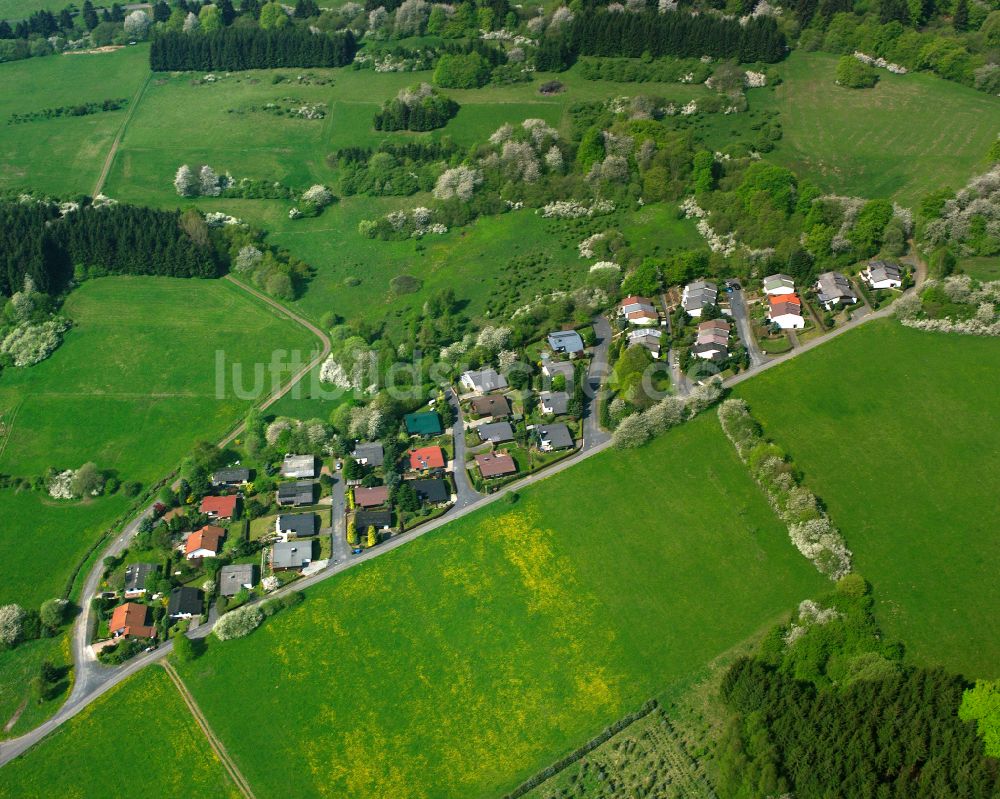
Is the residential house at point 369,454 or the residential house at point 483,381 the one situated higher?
the residential house at point 483,381

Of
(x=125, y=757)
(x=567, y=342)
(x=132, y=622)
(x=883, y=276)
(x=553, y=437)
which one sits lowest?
(x=125, y=757)

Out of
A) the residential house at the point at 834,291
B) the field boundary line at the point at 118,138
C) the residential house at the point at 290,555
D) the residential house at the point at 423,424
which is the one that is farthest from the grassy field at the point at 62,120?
the residential house at the point at 834,291

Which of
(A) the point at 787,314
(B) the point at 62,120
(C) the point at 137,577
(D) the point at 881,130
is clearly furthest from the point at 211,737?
(B) the point at 62,120

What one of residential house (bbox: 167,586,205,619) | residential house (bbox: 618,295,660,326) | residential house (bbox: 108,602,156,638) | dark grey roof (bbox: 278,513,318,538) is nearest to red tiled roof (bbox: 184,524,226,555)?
residential house (bbox: 167,586,205,619)

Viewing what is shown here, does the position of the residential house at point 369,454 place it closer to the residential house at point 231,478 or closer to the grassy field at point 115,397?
the residential house at point 231,478

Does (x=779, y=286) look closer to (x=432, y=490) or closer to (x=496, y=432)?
(x=496, y=432)
